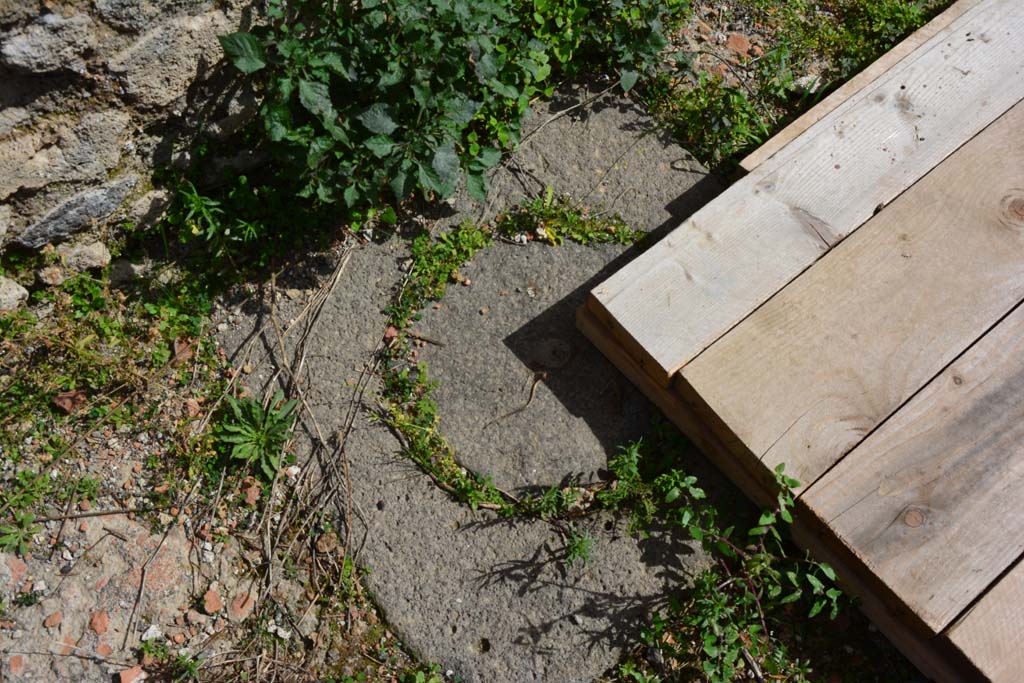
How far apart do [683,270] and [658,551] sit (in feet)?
3.16

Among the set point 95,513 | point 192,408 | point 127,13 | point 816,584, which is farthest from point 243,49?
point 816,584

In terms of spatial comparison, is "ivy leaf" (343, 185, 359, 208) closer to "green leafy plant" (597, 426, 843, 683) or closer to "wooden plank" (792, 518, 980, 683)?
"green leafy plant" (597, 426, 843, 683)

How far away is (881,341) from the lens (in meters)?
2.71

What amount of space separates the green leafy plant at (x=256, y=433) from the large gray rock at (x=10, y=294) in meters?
0.79

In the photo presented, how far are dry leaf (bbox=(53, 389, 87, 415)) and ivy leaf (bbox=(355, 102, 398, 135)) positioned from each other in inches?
54.9

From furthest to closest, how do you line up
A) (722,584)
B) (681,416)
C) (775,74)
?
(775,74)
(681,416)
(722,584)

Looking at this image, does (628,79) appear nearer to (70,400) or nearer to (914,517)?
(914,517)

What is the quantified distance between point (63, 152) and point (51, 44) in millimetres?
370

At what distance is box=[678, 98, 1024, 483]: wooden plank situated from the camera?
2643mm

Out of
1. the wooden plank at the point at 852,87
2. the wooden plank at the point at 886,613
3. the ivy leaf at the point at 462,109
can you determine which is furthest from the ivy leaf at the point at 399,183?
the wooden plank at the point at 886,613

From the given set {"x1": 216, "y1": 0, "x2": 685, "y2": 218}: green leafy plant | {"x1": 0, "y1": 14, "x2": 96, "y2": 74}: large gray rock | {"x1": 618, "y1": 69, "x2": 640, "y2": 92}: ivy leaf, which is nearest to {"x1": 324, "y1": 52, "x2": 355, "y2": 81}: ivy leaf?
{"x1": 216, "y1": 0, "x2": 685, "y2": 218}: green leafy plant

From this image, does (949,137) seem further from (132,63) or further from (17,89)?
(17,89)

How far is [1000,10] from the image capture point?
128 inches

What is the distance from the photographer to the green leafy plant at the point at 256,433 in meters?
2.93
